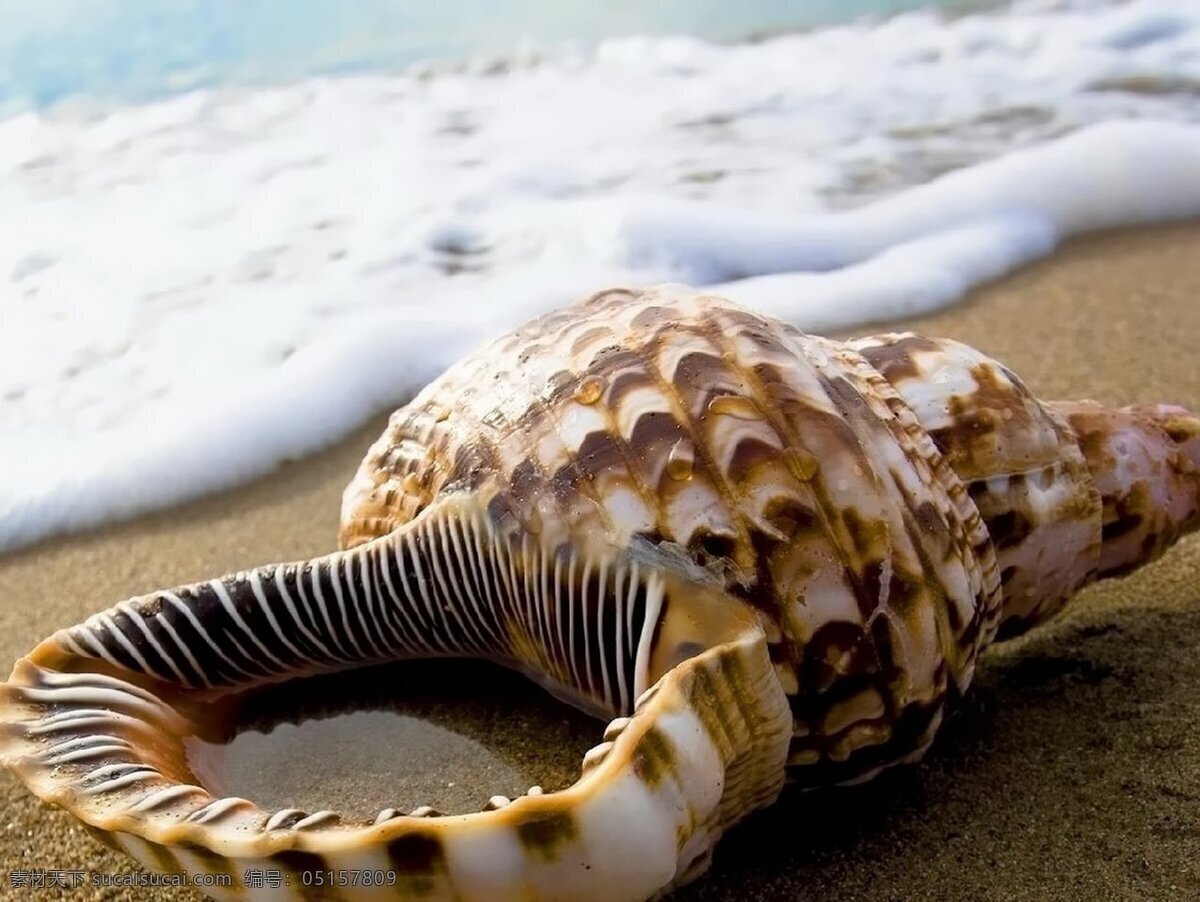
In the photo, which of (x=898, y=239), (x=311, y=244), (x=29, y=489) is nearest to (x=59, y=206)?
(x=311, y=244)

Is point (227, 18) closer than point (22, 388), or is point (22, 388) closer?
point (22, 388)

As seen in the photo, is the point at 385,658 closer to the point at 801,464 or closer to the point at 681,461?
the point at 681,461

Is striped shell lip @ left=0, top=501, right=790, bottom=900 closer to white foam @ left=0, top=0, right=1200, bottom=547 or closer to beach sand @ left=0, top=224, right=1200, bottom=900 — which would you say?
beach sand @ left=0, top=224, right=1200, bottom=900

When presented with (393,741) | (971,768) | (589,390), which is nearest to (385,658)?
(393,741)

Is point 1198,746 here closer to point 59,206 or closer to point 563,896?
point 563,896

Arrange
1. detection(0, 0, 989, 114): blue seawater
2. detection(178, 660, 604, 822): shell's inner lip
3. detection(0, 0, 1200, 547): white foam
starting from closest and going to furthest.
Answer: detection(178, 660, 604, 822): shell's inner lip < detection(0, 0, 1200, 547): white foam < detection(0, 0, 989, 114): blue seawater

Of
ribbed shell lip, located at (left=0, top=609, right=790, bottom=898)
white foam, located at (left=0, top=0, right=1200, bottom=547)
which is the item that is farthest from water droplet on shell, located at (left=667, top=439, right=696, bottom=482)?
white foam, located at (left=0, top=0, right=1200, bottom=547)
